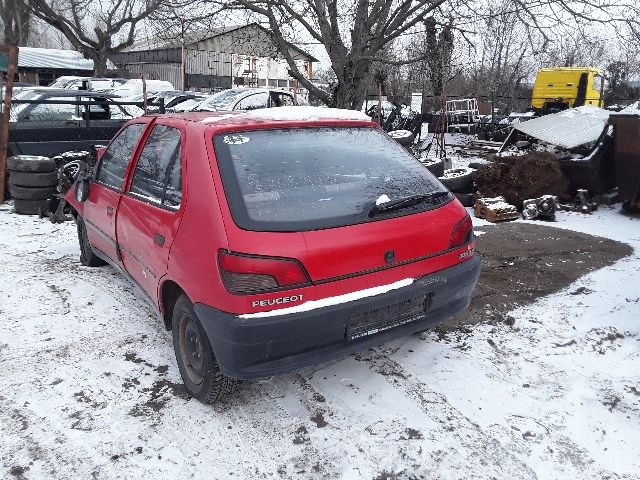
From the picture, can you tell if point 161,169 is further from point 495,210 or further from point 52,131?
point 52,131

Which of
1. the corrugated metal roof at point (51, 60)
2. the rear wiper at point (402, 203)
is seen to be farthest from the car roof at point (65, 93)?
the corrugated metal roof at point (51, 60)

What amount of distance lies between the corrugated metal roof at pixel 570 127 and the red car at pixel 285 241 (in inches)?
256

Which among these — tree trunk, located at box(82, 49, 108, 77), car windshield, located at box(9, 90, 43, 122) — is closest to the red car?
car windshield, located at box(9, 90, 43, 122)

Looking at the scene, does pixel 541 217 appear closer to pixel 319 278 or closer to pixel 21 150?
pixel 319 278

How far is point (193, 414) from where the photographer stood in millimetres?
2777

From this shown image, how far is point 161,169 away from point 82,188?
1691mm

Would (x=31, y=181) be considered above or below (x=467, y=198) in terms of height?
above

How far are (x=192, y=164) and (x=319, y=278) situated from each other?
3.17ft

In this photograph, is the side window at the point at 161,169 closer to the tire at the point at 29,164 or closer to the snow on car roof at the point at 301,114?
the snow on car roof at the point at 301,114

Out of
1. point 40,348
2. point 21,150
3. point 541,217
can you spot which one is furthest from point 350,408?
point 21,150

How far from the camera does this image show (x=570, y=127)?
896cm

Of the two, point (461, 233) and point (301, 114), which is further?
point (301, 114)

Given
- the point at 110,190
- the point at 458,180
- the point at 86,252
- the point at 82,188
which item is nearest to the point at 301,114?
the point at 110,190

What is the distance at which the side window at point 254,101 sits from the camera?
14.4 m
